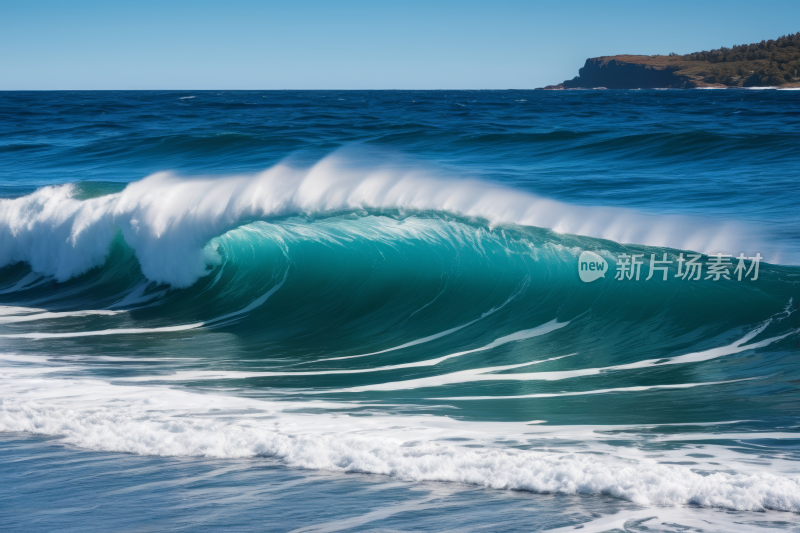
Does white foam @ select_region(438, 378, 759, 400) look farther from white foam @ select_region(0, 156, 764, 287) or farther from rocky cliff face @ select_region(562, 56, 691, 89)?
rocky cliff face @ select_region(562, 56, 691, 89)

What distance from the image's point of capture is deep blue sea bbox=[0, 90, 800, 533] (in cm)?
334

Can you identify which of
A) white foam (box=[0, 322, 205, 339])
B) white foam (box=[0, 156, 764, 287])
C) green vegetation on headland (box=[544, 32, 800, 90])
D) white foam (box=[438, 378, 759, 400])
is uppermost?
green vegetation on headland (box=[544, 32, 800, 90])

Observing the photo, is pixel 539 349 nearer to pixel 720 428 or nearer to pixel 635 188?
pixel 720 428

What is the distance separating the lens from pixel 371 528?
308 cm

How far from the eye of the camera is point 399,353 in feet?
21.9

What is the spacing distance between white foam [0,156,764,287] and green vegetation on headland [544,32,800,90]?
327 ft

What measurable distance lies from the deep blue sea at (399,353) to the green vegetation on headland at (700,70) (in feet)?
319

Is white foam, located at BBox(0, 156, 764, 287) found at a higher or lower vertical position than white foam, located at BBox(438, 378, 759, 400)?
higher

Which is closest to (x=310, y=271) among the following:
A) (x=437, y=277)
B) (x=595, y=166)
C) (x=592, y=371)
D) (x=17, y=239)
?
(x=437, y=277)

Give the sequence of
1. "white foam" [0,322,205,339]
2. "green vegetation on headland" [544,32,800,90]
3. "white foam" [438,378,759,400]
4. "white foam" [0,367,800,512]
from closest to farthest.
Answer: "white foam" [0,367,800,512] < "white foam" [438,378,759,400] < "white foam" [0,322,205,339] < "green vegetation on headland" [544,32,800,90]

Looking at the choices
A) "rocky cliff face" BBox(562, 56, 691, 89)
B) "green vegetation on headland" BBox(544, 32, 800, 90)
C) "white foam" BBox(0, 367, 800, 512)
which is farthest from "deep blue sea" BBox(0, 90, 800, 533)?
"rocky cliff face" BBox(562, 56, 691, 89)

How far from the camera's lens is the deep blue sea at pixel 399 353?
3.34m

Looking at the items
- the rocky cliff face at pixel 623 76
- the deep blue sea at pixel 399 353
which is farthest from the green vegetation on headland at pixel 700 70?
the deep blue sea at pixel 399 353

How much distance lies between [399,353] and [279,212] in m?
3.61
